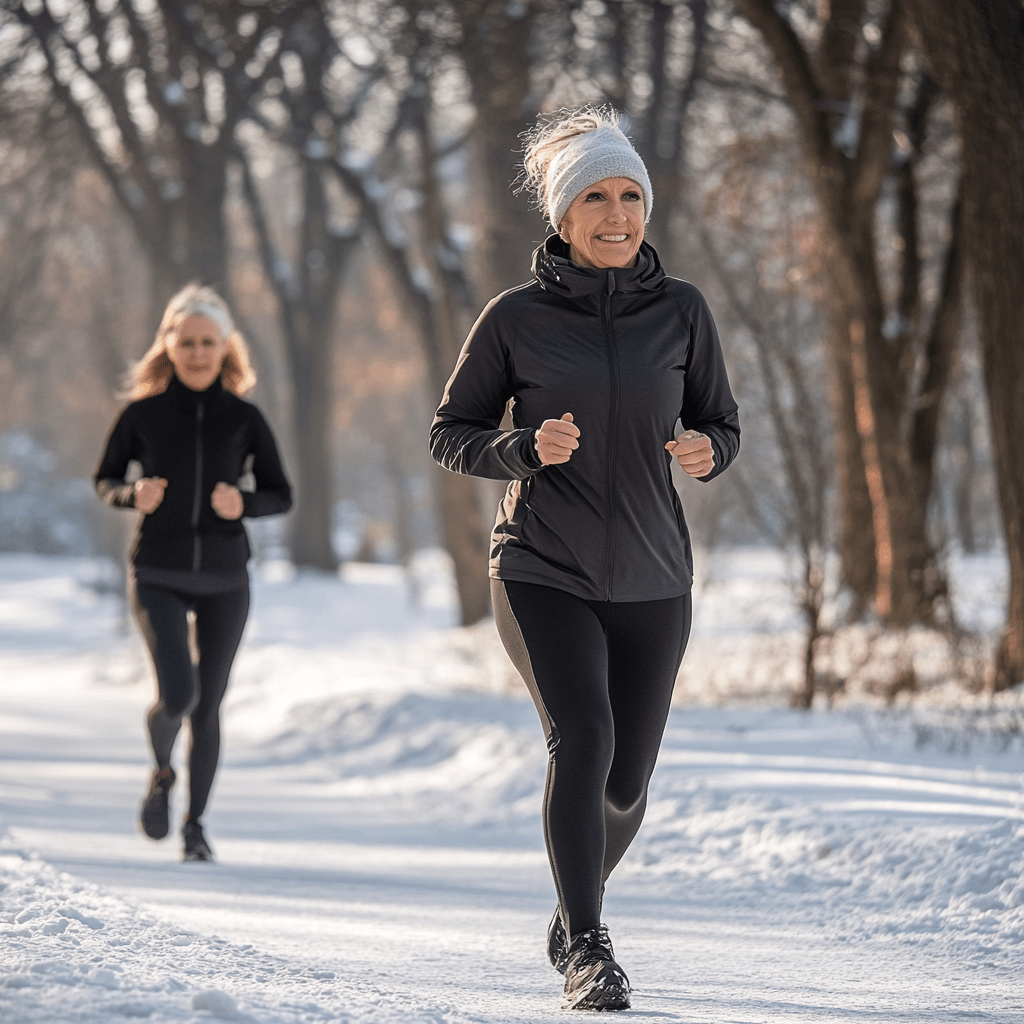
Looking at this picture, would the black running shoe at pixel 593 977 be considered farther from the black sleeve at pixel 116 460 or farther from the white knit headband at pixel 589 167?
the black sleeve at pixel 116 460

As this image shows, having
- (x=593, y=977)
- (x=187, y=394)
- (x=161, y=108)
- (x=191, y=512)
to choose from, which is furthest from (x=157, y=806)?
(x=161, y=108)

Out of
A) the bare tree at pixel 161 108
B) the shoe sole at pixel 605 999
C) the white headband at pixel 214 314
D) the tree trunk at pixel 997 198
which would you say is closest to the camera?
the shoe sole at pixel 605 999

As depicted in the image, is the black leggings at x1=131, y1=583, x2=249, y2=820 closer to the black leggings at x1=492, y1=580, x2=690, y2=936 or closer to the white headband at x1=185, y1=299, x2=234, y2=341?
the white headband at x1=185, y1=299, x2=234, y2=341

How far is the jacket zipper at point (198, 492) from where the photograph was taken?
6.55 m

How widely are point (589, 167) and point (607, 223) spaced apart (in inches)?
6.7

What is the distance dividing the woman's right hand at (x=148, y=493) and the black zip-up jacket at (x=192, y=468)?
90 mm

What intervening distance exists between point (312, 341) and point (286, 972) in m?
23.8

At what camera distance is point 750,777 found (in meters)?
7.32

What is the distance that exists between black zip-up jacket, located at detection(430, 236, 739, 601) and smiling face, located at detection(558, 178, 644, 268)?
0.05 meters

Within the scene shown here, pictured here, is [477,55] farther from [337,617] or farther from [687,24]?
[337,617]

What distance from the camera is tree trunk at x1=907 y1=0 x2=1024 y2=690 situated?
8.73 metres

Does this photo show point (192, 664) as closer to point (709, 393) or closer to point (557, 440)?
point (709, 393)

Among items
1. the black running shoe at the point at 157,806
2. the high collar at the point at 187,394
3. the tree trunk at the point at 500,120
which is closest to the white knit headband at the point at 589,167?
the high collar at the point at 187,394

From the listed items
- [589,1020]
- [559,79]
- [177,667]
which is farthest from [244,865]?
[559,79]
